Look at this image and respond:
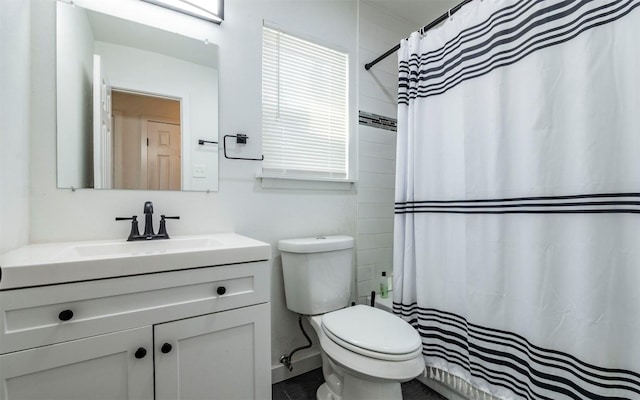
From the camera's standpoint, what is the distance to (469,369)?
1280mm

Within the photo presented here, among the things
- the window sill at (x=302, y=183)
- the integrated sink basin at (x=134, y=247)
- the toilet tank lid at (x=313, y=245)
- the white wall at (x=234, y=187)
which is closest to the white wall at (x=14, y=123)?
Answer: the white wall at (x=234, y=187)

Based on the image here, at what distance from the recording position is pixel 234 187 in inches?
58.4

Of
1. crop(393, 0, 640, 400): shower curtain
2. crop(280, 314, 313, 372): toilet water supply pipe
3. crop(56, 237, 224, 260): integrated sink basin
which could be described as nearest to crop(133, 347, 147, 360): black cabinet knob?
crop(56, 237, 224, 260): integrated sink basin

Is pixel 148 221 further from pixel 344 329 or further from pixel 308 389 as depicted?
pixel 308 389

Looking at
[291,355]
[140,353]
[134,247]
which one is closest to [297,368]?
[291,355]

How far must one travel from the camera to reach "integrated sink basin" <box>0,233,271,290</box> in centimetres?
73

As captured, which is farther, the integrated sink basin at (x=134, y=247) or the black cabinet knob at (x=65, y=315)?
the integrated sink basin at (x=134, y=247)

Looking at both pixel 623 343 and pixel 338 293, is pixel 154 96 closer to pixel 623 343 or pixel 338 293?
pixel 338 293

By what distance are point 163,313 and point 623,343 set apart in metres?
1.50

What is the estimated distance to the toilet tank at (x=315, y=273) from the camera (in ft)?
4.82

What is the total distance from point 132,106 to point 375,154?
1470 millimetres

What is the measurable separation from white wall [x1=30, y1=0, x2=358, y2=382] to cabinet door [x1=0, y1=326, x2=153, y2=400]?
557mm

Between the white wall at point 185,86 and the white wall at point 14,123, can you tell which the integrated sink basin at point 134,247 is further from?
the white wall at point 185,86

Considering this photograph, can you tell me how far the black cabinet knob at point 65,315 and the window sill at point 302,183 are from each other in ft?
3.14
